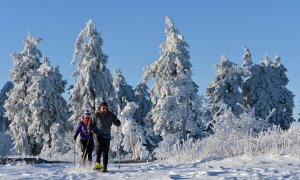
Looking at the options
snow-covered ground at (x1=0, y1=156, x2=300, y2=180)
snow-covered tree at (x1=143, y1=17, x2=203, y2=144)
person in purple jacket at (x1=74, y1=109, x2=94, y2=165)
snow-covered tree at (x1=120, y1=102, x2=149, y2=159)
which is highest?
snow-covered tree at (x1=143, y1=17, x2=203, y2=144)

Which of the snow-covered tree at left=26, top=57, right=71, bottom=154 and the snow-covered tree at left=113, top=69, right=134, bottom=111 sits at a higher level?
the snow-covered tree at left=113, top=69, right=134, bottom=111

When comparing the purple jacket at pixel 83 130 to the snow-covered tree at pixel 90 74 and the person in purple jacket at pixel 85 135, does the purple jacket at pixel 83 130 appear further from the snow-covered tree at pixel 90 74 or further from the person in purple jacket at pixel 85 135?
the snow-covered tree at pixel 90 74

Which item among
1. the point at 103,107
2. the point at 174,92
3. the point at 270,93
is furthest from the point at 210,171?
the point at 270,93

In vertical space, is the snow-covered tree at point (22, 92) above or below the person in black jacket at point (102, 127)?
above

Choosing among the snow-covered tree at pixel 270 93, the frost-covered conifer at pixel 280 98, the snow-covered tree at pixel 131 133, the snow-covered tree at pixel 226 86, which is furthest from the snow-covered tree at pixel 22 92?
the frost-covered conifer at pixel 280 98

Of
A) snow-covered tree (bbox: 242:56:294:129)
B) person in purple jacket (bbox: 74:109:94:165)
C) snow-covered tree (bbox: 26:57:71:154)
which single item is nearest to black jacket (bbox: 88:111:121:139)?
person in purple jacket (bbox: 74:109:94:165)

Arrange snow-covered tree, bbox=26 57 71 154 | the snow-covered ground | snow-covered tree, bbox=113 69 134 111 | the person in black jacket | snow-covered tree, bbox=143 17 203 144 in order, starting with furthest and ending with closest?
snow-covered tree, bbox=113 69 134 111 < snow-covered tree, bbox=26 57 71 154 < snow-covered tree, bbox=143 17 203 144 < the person in black jacket < the snow-covered ground

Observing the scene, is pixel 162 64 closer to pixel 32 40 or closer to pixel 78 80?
pixel 78 80

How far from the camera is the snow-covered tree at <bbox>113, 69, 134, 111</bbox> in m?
52.3

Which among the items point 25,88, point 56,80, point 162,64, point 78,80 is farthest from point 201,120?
point 25,88

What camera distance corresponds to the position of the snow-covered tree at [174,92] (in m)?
35.9

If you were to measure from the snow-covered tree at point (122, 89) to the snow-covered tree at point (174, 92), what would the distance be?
13.1 meters

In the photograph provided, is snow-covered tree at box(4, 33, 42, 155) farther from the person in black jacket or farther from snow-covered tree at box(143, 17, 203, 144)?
the person in black jacket

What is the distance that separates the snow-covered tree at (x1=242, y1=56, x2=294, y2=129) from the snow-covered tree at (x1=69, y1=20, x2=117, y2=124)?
15169 mm
